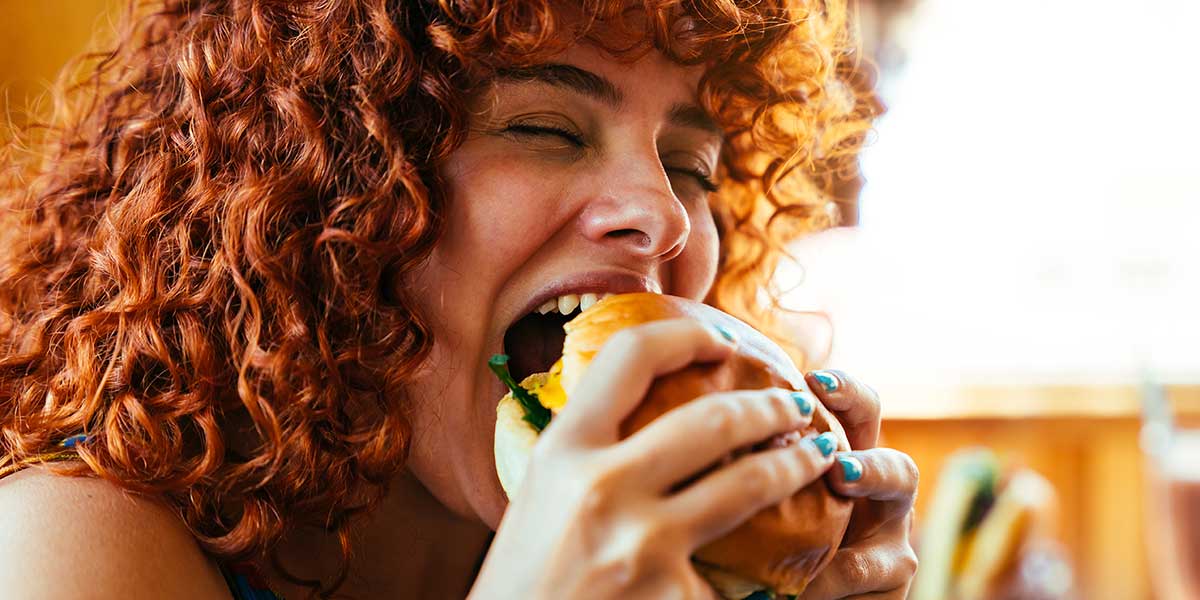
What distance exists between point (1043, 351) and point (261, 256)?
382cm

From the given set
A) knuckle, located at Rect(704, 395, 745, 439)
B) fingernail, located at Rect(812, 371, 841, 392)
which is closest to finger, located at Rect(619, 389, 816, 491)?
knuckle, located at Rect(704, 395, 745, 439)

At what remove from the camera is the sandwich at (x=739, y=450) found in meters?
0.86

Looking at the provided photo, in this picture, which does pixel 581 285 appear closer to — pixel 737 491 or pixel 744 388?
pixel 744 388

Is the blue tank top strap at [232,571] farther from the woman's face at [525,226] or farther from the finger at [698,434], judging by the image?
the finger at [698,434]

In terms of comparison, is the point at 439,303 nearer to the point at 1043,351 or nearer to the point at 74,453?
the point at 74,453

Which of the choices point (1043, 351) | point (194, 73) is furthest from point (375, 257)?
point (1043, 351)

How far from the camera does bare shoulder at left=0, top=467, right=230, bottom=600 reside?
2.99ft

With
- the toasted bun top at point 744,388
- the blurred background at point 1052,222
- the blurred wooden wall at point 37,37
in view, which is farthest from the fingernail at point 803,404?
the blurred background at point 1052,222

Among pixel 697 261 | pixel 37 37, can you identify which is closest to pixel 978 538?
pixel 697 261

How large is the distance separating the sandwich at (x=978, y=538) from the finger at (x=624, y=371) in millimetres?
2102

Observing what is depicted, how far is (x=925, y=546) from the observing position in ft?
9.71

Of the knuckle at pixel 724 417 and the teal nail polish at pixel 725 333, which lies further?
the teal nail polish at pixel 725 333

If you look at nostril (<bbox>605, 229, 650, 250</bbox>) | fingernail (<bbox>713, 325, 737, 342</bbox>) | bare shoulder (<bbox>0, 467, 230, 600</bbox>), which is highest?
nostril (<bbox>605, 229, 650, 250</bbox>)

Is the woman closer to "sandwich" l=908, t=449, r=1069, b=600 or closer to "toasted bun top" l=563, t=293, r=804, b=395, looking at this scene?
"toasted bun top" l=563, t=293, r=804, b=395
